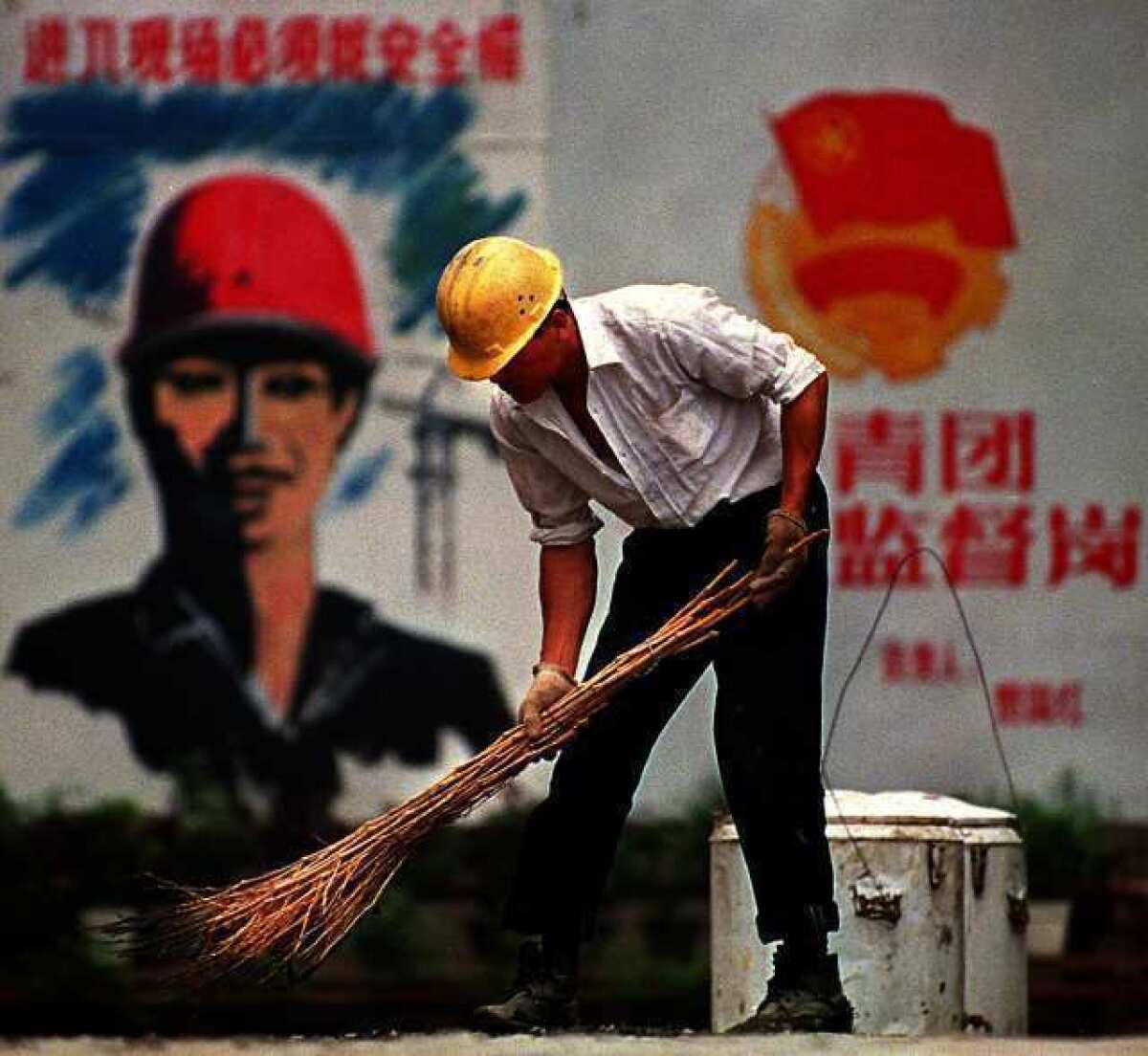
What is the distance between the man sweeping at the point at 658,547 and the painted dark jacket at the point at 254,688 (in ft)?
14.2

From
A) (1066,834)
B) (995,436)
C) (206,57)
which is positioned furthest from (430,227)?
(1066,834)

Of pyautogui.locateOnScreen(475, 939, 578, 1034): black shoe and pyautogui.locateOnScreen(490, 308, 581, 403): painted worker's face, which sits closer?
pyautogui.locateOnScreen(490, 308, 581, 403): painted worker's face

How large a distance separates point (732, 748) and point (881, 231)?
15.8 ft

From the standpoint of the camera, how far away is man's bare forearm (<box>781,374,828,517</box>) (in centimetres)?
553

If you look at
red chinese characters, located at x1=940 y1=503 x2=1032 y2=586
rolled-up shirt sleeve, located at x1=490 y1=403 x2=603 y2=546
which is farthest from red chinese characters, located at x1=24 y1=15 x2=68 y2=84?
rolled-up shirt sleeve, located at x1=490 y1=403 x2=603 y2=546

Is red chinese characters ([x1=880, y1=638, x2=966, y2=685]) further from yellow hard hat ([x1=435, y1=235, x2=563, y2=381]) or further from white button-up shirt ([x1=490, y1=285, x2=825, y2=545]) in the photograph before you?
yellow hard hat ([x1=435, y1=235, x2=563, y2=381])

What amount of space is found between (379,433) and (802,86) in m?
1.90

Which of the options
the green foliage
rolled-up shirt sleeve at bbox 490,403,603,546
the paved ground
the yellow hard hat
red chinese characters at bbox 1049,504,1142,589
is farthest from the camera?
red chinese characters at bbox 1049,504,1142,589

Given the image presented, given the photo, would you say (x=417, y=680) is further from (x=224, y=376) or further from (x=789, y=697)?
(x=789, y=697)

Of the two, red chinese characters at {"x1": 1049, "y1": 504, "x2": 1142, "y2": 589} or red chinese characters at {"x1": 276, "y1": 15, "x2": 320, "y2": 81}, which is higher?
red chinese characters at {"x1": 276, "y1": 15, "x2": 320, "y2": 81}

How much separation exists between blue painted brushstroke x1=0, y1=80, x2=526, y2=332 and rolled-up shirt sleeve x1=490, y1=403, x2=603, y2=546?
4445 millimetres

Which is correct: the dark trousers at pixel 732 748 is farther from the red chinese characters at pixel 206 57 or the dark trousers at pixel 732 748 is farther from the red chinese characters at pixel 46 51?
the red chinese characters at pixel 46 51

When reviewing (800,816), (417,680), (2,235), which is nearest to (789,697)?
(800,816)

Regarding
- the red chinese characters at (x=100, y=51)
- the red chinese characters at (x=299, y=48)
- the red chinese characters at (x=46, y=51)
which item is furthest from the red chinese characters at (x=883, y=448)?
the red chinese characters at (x=46, y=51)
